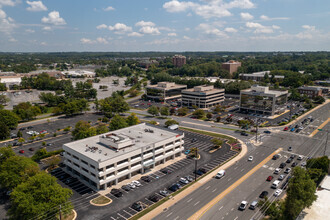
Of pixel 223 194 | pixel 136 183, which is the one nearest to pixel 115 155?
pixel 136 183

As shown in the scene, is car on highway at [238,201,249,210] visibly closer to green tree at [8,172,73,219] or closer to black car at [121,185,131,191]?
black car at [121,185,131,191]

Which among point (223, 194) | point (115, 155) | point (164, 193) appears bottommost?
point (223, 194)

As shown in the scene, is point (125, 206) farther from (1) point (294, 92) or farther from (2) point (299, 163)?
(1) point (294, 92)

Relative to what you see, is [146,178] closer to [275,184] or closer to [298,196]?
[275,184]

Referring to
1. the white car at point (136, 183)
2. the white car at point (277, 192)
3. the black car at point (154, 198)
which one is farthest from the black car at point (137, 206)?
the white car at point (277, 192)

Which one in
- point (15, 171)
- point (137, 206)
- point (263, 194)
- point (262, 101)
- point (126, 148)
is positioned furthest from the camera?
point (262, 101)

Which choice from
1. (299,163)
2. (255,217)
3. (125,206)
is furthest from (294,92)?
(125,206)

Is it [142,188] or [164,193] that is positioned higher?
[164,193]

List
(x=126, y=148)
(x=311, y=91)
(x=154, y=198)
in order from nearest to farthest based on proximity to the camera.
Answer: (x=154, y=198), (x=126, y=148), (x=311, y=91)
